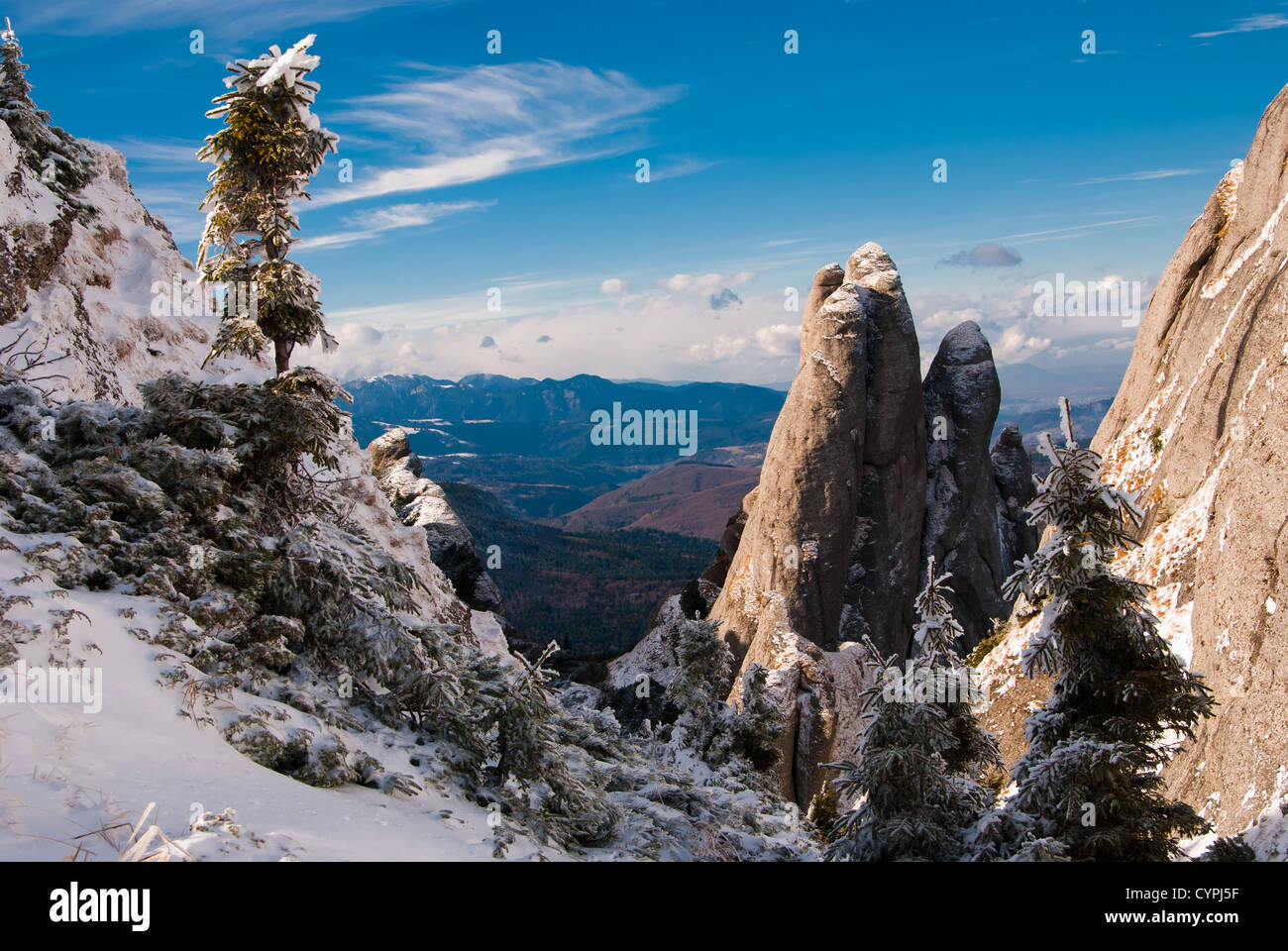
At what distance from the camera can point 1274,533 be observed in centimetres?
1400

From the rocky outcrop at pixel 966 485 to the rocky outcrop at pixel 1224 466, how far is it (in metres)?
16.1

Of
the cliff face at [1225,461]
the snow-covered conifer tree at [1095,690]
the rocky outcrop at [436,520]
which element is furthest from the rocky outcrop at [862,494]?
the snow-covered conifer tree at [1095,690]

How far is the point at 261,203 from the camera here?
1365 centimetres

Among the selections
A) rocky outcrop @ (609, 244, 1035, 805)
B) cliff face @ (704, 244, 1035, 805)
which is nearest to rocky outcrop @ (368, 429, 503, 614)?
rocky outcrop @ (609, 244, 1035, 805)

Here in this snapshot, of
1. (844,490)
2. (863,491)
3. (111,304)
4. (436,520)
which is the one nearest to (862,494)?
(863,491)

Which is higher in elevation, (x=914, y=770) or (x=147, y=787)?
(x=147, y=787)

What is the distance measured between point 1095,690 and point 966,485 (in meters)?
38.3

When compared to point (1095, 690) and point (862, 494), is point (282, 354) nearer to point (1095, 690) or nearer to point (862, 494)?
point (1095, 690)

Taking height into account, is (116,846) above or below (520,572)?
above

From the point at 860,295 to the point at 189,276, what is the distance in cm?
3389

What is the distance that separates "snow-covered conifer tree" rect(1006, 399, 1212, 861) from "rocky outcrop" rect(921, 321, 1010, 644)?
3487 cm
